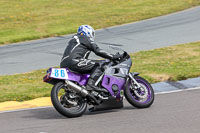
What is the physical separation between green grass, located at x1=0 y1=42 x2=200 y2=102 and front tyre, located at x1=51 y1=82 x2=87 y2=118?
2.24m

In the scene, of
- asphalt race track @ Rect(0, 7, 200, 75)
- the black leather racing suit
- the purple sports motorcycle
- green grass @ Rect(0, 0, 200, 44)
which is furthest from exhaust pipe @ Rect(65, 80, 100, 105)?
green grass @ Rect(0, 0, 200, 44)

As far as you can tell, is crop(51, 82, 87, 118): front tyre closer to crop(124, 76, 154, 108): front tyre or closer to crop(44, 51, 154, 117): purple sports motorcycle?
crop(44, 51, 154, 117): purple sports motorcycle

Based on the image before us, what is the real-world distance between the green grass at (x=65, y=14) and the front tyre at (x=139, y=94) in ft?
41.9

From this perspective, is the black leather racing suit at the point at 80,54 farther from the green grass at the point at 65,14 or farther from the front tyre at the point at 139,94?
the green grass at the point at 65,14

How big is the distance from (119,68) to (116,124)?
5.43 feet

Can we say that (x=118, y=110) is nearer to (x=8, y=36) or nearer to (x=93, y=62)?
(x=93, y=62)

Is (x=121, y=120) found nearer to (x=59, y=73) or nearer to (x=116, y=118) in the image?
(x=116, y=118)

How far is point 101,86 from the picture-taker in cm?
869

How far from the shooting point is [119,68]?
8844 millimetres

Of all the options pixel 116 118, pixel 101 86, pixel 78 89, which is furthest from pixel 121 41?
pixel 116 118

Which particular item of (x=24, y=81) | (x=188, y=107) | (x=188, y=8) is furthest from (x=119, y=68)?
(x=188, y=8)

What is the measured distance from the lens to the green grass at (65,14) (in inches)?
891

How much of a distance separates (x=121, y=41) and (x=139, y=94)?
1004cm

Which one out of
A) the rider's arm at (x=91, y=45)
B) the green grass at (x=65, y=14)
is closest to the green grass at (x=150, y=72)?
the rider's arm at (x=91, y=45)
